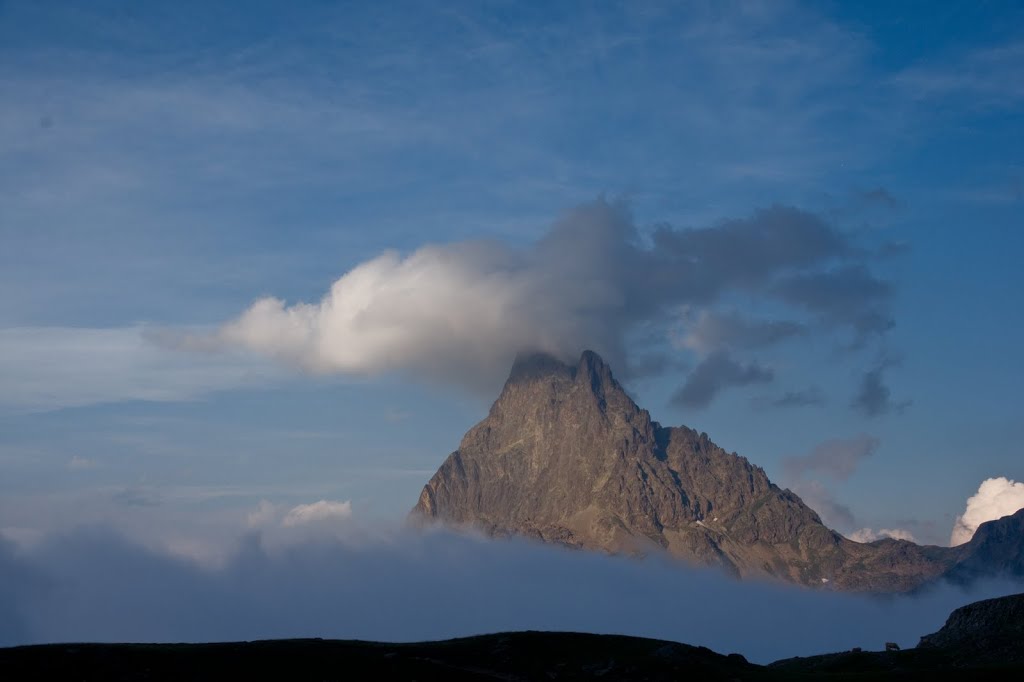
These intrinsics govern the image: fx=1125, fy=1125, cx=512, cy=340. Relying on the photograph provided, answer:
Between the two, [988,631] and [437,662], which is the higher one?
[988,631]

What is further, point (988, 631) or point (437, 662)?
point (988, 631)

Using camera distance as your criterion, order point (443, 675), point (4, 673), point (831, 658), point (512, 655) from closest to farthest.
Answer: point (4, 673) → point (443, 675) → point (512, 655) → point (831, 658)

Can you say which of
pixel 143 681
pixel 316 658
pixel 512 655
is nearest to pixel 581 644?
pixel 512 655

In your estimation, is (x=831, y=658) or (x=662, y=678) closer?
(x=662, y=678)

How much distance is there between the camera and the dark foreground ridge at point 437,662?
108750 millimetres

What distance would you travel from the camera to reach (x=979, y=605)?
156625 millimetres

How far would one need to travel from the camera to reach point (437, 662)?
117875 mm

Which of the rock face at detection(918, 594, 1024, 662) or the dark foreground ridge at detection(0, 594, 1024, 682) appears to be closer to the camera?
the dark foreground ridge at detection(0, 594, 1024, 682)

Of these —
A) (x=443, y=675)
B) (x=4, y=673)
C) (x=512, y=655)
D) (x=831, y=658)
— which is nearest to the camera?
(x=4, y=673)

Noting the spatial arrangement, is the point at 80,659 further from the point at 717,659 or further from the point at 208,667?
the point at 717,659

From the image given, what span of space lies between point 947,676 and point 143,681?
3032 inches

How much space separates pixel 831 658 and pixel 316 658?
71963 millimetres

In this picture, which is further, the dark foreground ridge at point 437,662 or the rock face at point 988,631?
the rock face at point 988,631

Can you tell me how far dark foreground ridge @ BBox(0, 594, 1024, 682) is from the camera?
108750mm
